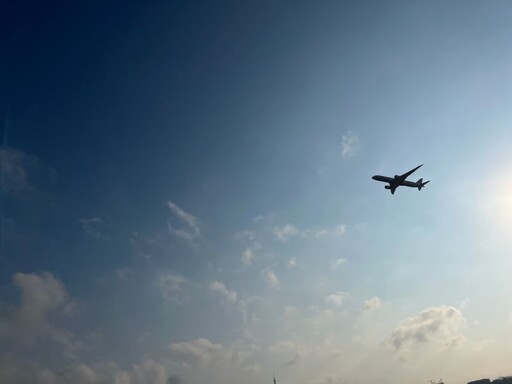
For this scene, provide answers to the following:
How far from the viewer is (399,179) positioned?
5330 inches
